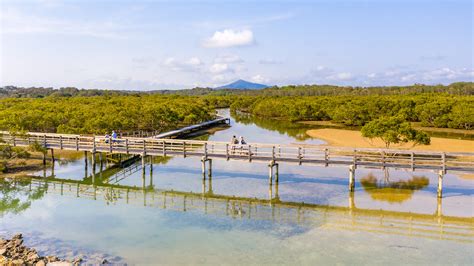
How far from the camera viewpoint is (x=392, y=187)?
22547mm

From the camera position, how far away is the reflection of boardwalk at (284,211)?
16547 mm

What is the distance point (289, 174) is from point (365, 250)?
11.7 metres

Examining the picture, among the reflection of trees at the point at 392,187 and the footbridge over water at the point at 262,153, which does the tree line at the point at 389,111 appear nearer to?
the reflection of trees at the point at 392,187

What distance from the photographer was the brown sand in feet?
115

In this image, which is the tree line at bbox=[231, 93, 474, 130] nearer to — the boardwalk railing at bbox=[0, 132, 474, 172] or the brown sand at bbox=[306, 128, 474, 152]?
the brown sand at bbox=[306, 128, 474, 152]

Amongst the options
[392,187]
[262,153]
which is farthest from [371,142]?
[262,153]

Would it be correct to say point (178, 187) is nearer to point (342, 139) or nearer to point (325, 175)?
point (325, 175)

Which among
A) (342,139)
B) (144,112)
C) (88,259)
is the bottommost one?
(88,259)

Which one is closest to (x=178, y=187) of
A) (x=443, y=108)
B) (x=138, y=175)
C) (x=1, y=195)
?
(x=138, y=175)

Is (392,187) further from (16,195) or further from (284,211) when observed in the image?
(16,195)

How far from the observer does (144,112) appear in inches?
1671

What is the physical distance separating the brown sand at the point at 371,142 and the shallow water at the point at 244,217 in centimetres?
1035

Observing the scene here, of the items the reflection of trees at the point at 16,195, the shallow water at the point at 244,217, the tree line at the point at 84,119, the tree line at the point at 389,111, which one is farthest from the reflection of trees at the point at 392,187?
the tree line at the point at 389,111

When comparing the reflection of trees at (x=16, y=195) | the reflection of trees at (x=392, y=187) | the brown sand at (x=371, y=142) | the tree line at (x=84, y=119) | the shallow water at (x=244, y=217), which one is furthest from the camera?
the brown sand at (x=371, y=142)
